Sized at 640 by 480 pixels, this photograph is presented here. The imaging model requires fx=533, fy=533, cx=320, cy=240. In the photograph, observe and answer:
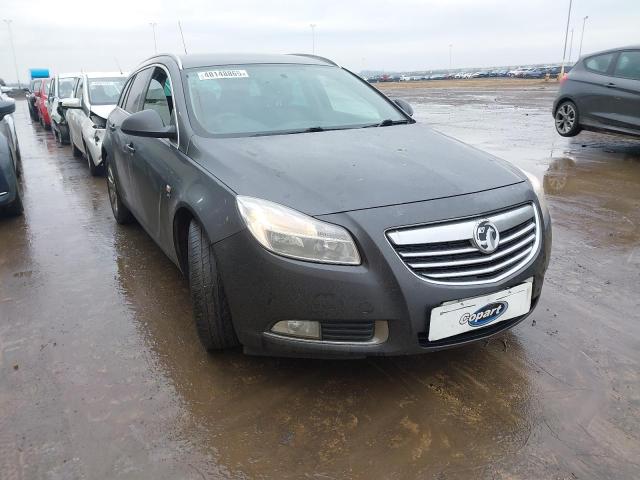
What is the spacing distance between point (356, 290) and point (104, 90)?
8.12 metres

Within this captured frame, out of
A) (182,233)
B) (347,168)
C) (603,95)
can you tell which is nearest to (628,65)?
(603,95)

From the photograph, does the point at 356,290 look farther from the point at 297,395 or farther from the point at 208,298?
the point at 208,298

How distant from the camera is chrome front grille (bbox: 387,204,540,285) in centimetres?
229

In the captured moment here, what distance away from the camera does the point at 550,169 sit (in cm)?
755

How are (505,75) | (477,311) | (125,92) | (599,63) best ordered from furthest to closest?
(505,75)
(599,63)
(125,92)
(477,311)

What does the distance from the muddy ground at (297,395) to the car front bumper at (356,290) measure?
331 mm

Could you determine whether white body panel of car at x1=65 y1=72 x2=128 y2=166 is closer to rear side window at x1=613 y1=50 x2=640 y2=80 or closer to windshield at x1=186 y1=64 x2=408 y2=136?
windshield at x1=186 y1=64 x2=408 y2=136

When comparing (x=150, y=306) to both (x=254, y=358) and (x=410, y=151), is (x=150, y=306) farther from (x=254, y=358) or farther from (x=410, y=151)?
(x=410, y=151)

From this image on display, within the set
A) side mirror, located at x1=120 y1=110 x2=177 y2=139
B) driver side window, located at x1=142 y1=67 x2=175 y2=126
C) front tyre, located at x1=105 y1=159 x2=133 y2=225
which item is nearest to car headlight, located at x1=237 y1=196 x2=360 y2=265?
side mirror, located at x1=120 y1=110 x2=177 y2=139

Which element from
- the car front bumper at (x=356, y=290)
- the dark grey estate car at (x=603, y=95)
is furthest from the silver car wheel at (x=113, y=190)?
the dark grey estate car at (x=603, y=95)

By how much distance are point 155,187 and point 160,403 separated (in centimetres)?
154

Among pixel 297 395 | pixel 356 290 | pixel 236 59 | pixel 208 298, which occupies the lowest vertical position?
pixel 297 395

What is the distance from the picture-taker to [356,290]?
225 centimetres

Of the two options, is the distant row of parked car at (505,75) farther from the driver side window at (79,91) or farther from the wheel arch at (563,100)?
the driver side window at (79,91)
